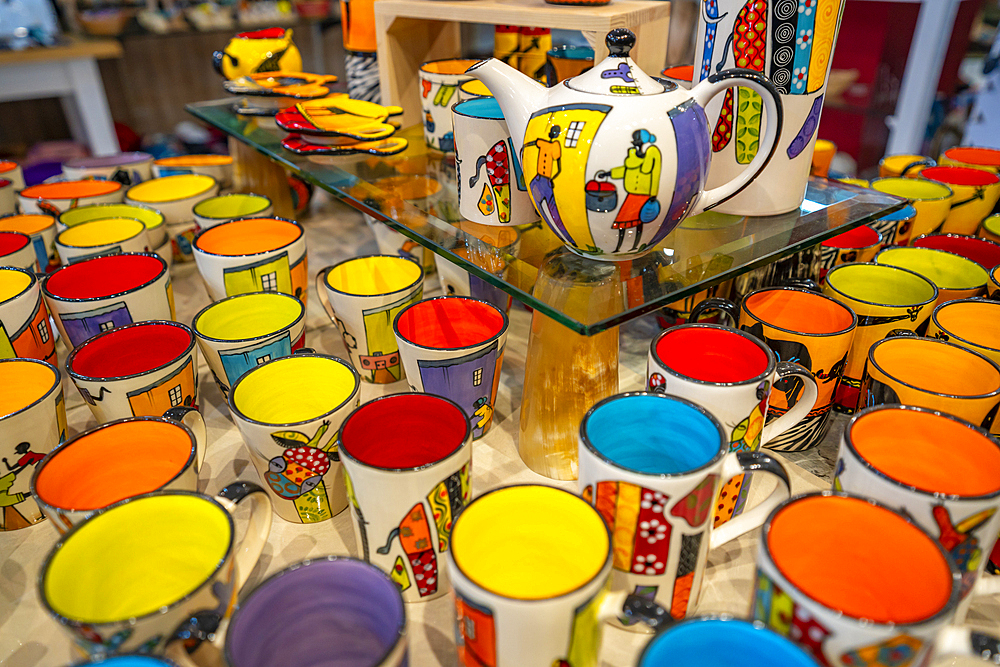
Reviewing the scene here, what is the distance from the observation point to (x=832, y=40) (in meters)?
0.67

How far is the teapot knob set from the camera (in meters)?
0.59

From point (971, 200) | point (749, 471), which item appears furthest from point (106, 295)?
point (971, 200)

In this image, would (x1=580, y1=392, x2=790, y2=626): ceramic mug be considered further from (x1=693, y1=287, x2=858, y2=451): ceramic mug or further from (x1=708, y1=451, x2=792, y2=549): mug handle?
(x1=693, y1=287, x2=858, y2=451): ceramic mug

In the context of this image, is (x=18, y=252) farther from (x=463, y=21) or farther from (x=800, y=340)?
(x=800, y=340)

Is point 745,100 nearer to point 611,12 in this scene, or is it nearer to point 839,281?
point 611,12

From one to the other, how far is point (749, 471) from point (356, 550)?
1.19 feet

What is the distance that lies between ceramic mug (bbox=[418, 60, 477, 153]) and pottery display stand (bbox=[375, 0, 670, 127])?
64 mm

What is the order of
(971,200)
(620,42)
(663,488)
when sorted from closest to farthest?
(663,488), (620,42), (971,200)

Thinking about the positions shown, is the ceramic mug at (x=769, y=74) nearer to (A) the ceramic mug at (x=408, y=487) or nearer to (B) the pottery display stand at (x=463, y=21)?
(B) the pottery display stand at (x=463, y=21)

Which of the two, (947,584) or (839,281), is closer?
(947,584)

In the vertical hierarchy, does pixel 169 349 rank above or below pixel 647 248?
below

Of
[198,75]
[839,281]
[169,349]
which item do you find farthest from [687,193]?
[198,75]

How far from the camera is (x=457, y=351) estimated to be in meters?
0.69

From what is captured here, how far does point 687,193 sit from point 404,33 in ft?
2.23
